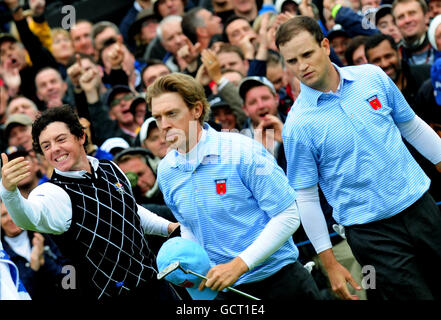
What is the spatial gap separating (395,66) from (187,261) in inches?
127

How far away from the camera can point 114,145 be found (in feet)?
25.1

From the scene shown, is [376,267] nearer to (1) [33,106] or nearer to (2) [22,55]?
(1) [33,106]

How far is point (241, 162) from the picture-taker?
4.49 metres

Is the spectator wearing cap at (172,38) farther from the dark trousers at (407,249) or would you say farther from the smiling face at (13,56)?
the dark trousers at (407,249)

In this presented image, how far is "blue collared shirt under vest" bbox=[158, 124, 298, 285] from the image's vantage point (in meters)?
4.47

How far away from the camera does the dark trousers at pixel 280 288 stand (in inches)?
182

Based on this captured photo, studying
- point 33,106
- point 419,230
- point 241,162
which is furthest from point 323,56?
point 33,106

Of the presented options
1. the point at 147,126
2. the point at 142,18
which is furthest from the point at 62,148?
the point at 142,18

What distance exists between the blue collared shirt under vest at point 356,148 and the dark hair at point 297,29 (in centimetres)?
27

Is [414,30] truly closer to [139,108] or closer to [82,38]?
[139,108]

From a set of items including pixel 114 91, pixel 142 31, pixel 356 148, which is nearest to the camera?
pixel 356 148

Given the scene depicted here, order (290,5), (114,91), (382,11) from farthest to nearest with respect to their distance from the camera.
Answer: (290,5)
(114,91)
(382,11)

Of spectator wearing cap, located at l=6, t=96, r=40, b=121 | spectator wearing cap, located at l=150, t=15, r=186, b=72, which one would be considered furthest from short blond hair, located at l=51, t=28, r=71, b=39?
spectator wearing cap, located at l=150, t=15, r=186, b=72

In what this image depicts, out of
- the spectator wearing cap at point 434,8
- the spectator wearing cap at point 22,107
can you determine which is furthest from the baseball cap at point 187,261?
the spectator wearing cap at point 22,107
